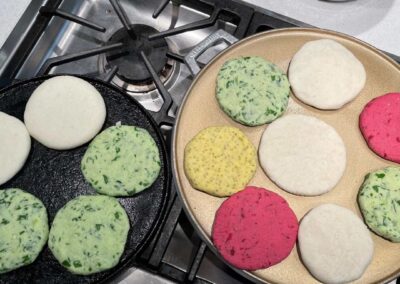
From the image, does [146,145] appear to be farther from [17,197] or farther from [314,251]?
[314,251]

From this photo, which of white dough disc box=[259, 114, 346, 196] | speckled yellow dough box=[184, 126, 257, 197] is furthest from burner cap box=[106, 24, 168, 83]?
white dough disc box=[259, 114, 346, 196]

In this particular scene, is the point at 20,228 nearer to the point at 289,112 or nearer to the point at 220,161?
the point at 220,161

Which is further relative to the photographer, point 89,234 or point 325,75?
point 325,75

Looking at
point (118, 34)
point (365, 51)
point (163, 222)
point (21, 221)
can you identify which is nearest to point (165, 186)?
point (163, 222)

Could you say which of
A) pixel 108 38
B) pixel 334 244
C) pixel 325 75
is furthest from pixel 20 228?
pixel 325 75

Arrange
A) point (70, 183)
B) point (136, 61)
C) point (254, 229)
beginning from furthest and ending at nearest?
point (136, 61) < point (70, 183) < point (254, 229)

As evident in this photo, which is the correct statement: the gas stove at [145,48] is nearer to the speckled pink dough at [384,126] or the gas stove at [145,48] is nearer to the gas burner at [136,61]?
the gas burner at [136,61]

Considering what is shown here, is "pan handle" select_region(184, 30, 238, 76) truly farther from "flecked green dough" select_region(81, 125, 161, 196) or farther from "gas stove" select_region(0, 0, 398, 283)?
"flecked green dough" select_region(81, 125, 161, 196)

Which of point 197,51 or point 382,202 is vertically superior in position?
point 197,51

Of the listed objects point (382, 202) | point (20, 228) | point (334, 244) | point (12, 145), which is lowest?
point (20, 228)
